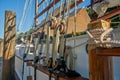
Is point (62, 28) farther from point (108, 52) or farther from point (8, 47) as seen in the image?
point (8, 47)

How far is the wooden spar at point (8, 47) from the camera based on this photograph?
435 centimetres

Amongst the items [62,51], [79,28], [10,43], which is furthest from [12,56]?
[62,51]

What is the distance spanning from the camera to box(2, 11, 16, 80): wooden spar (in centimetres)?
435

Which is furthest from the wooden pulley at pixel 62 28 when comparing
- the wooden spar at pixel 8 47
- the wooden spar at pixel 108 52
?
the wooden spar at pixel 8 47

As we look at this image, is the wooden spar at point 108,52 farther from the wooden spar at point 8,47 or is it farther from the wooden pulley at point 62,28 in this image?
the wooden spar at point 8,47

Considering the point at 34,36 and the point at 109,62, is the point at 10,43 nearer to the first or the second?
the point at 34,36

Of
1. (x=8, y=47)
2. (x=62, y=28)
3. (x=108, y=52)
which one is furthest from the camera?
(x=8, y=47)

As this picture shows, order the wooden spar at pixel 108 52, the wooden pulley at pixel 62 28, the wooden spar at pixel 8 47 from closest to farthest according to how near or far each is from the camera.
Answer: the wooden spar at pixel 108 52 < the wooden pulley at pixel 62 28 < the wooden spar at pixel 8 47

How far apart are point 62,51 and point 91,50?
1.35m

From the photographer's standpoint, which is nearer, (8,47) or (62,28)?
(62,28)

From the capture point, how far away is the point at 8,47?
4.39 m

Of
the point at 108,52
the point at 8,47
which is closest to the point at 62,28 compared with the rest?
the point at 108,52

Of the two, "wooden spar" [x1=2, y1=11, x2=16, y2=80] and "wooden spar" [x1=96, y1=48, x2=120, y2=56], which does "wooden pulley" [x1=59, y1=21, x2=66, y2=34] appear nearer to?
"wooden spar" [x1=96, y1=48, x2=120, y2=56]

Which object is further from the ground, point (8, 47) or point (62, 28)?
point (62, 28)
